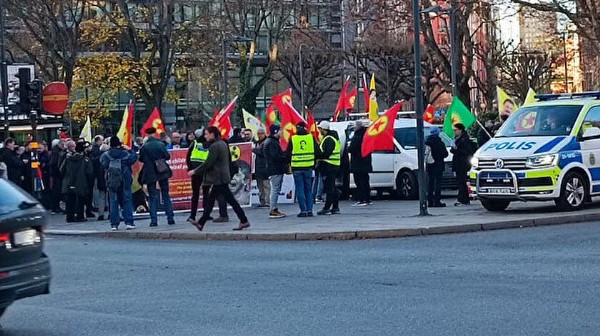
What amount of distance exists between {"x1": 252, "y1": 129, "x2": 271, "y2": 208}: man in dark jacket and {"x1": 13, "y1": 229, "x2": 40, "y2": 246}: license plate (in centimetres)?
1518

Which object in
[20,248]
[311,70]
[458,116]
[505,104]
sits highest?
[311,70]

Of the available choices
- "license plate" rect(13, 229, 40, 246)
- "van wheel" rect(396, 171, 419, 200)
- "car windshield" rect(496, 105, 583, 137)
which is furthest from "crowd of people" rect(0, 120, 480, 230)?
"license plate" rect(13, 229, 40, 246)

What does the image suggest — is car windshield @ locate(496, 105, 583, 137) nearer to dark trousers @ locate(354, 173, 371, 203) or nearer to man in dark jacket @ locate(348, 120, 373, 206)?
man in dark jacket @ locate(348, 120, 373, 206)

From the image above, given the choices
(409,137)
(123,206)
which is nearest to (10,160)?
(123,206)

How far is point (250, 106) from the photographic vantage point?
169 ft

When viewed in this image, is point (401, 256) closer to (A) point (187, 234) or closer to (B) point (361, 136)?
(A) point (187, 234)

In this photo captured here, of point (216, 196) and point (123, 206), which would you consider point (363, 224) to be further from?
point (123, 206)

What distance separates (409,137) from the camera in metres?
26.4

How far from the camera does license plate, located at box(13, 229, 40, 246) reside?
29.9ft

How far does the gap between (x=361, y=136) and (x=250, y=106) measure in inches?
1126

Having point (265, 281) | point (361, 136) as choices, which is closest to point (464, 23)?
point (361, 136)

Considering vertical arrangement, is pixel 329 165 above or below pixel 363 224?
above

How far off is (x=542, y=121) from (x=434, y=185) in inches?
113

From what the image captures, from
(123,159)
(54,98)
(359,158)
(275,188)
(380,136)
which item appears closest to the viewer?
(123,159)
